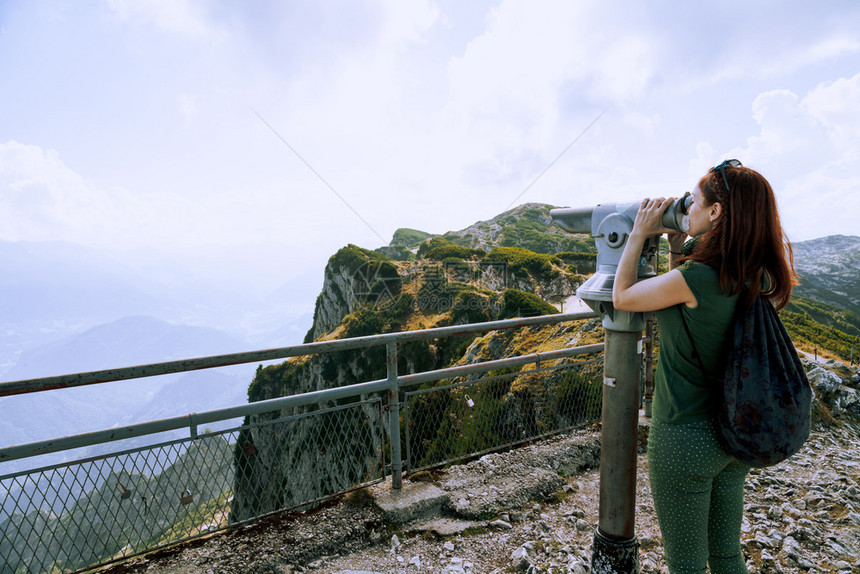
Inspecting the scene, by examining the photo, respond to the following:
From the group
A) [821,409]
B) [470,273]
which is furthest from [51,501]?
[470,273]

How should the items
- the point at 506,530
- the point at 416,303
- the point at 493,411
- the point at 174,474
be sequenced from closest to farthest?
the point at 174,474 → the point at 506,530 → the point at 493,411 → the point at 416,303

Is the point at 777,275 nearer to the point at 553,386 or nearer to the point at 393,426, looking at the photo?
the point at 393,426

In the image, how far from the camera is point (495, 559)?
8.95 ft

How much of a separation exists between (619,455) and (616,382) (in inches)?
13.3

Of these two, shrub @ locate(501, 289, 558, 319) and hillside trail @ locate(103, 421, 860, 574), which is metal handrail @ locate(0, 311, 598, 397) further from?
shrub @ locate(501, 289, 558, 319)

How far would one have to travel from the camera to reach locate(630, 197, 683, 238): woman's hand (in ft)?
5.74

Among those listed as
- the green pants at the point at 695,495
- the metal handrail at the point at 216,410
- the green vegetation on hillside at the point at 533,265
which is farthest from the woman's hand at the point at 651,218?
the green vegetation on hillside at the point at 533,265

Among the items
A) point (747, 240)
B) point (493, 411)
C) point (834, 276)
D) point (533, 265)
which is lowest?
point (834, 276)

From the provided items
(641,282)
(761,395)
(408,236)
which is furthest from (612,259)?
(408,236)

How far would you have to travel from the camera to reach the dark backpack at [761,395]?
1442 mm

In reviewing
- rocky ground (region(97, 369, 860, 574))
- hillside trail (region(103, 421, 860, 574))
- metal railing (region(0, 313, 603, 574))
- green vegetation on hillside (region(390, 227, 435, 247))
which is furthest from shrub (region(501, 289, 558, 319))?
green vegetation on hillside (region(390, 227, 435, 247))

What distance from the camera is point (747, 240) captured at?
147 centimetres

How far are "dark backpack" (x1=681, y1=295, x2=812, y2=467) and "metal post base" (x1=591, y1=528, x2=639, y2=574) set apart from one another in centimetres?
80

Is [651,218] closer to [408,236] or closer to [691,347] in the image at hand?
[691,347]
